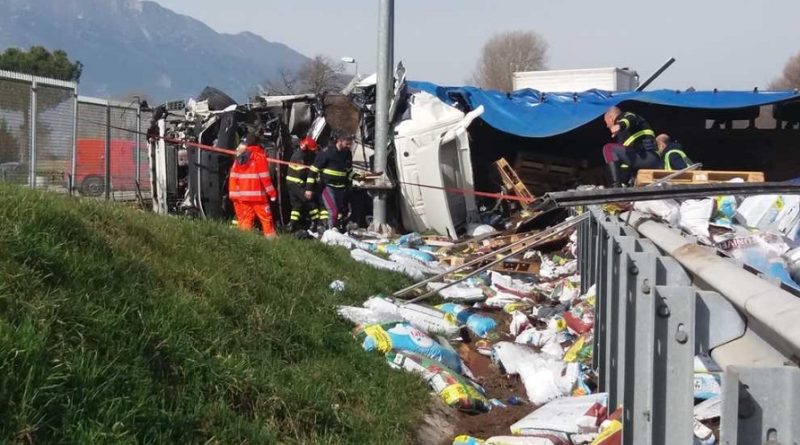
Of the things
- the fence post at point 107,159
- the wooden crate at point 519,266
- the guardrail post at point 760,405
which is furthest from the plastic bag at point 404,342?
the fence post at point 107,159

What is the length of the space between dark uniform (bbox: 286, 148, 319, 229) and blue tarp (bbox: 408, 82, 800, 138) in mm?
3057

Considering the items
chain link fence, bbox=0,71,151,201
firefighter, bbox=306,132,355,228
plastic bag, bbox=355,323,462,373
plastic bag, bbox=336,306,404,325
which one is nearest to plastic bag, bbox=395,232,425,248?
firefighter, bbox=306,132,355,228

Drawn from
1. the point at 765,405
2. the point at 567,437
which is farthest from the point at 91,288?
the point at 765,405

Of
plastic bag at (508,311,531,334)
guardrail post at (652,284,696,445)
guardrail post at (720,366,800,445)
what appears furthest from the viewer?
plastic bag at (508,311,531,334)

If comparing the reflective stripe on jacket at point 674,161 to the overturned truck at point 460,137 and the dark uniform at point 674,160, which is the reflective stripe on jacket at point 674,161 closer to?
the dark uniform at point 674,160

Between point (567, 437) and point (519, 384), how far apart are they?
5.50 ft

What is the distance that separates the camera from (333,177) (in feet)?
42.2

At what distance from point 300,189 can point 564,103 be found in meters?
5.58

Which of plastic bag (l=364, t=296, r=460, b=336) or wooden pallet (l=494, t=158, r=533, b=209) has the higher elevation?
wooden pallet (l=494, t=158, r=533, b=209)

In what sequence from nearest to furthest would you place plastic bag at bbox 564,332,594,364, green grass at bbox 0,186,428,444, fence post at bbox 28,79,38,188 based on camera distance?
green grass at bbox 0,186,428,444 → plastic bag at bbox 564,332,594,364 → fence post at bbox 28,79,38,188

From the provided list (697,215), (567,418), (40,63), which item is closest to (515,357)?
(567,418)

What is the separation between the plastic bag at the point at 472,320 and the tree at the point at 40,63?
148 ft

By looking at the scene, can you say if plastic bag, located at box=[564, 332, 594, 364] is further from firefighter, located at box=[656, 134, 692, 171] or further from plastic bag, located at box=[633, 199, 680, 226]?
firefighter, located at box=[656, 134, 692, 171]

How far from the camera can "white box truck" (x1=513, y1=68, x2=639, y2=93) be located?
1877 cm
